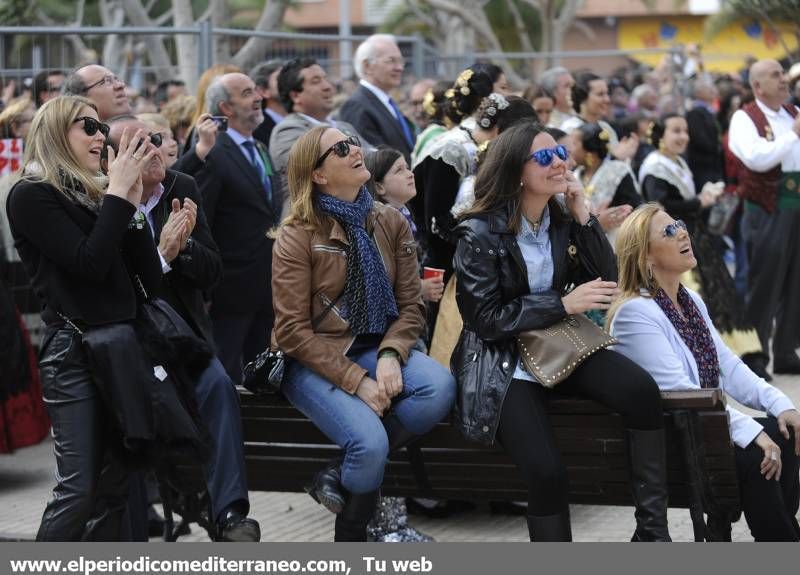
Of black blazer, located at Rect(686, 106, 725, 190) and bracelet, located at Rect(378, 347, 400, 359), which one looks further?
black blazer, located at Rect(686, 106, 725, 190)

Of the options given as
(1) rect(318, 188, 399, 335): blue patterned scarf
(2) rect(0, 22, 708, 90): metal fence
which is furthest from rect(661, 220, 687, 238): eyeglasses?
(2) rect(0, 22, 708, 90): metal fence

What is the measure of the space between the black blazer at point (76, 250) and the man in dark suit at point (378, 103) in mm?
3843

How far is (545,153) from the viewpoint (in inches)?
221

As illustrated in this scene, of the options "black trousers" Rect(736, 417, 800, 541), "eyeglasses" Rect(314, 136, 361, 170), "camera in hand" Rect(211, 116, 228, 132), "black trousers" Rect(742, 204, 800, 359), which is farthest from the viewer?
"black trousers" Rect(742, 204, 800, 359)

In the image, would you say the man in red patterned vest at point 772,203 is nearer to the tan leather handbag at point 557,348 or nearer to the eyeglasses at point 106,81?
the eyeglasses at point 106,81

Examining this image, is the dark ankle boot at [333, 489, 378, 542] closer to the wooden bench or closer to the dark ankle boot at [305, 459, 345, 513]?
the dark ankle boot at [305, 459, 345, 513]

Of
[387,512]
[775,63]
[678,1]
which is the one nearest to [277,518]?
[387,512]

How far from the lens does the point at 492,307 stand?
548 centimetres

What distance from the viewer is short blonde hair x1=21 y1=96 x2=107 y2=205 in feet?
17.3

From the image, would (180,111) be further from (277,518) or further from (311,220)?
(311,220)

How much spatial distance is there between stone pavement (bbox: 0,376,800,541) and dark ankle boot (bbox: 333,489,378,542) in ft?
3.95

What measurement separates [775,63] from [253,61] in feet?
14.7

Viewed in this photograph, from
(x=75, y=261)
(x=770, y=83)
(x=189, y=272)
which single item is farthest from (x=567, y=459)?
(x=770, y=83)

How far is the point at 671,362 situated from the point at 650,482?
0.54 m
